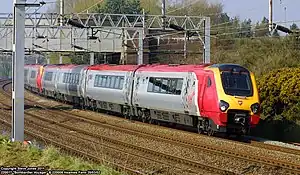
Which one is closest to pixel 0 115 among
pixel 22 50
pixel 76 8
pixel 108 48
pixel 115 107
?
pixel 115 107

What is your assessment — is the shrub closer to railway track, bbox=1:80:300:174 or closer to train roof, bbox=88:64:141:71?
railway track, bbox=1:80:300:174

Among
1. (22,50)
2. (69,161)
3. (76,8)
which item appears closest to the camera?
(69,161)

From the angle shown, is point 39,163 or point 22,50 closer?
point 39,163

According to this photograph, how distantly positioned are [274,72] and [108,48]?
34.8 meters

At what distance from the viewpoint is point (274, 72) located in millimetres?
21109

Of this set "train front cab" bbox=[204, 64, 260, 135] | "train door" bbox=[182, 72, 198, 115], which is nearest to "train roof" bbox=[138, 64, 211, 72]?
"train door" bbox=[182, 72, 198, 115]

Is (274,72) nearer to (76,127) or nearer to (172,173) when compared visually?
(76,127)

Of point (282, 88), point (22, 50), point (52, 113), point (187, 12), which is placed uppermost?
point (187, 12)

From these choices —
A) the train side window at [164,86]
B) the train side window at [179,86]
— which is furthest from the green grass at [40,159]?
the train side window at [164,86]

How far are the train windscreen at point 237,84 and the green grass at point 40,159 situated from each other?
23.1ft

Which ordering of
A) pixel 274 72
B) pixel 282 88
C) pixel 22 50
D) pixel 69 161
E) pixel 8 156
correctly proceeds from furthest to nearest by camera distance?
pixel 274 72 < pixel 282 88 < pixel 22 50 < pixel 8 156 < pixel 69 161

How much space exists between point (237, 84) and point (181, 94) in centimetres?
261

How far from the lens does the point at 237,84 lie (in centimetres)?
1861

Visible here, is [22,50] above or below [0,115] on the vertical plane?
above
